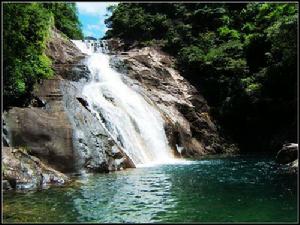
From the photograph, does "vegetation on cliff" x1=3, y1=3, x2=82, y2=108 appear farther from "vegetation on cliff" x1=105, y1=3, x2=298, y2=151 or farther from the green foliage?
the green foliage

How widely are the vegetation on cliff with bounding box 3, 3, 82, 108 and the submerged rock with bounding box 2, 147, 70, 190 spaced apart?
353cm

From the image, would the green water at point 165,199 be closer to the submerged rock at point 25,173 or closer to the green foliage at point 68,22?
the submerged rock at point 25,173

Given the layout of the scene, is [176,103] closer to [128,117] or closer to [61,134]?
[128,117]

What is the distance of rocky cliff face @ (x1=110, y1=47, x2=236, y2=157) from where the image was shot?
32656 mm

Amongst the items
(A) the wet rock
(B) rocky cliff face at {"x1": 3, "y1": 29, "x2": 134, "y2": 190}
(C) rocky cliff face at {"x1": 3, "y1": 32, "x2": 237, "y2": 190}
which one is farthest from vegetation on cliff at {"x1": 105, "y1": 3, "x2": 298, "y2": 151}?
(B) rocky cliff face at {"x1": 3, "y1": 29, "x2": 134, "y2": 190}

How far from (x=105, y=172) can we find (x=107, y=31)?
3364 centimetres

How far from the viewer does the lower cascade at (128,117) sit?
27188 millimetres

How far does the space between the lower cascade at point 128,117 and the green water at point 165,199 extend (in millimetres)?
5206

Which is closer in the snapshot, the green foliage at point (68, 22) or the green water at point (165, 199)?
the green water at point (165, 199)

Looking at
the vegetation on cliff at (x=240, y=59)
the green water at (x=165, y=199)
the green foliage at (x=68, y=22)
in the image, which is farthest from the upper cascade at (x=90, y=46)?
the green water at (x=165, y=199)

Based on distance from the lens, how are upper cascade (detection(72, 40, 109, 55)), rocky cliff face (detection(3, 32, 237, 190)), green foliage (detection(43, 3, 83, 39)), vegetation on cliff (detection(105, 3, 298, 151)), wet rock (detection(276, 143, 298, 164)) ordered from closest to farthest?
rocky cliff face (detection(3, 32, 237, 190)) → wet rock (detection(276, 143, 298, 164)) → vegetation on cliff (detection(105, 3, 298, 151)) → upper cascade (detection(72, 40, 109, 55)) → green foliage (detection(43, 3, 83, 39))

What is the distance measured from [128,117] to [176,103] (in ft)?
23.4

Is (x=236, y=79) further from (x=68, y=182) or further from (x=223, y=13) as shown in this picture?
(x=68, y=182)

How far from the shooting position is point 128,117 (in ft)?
95.8
